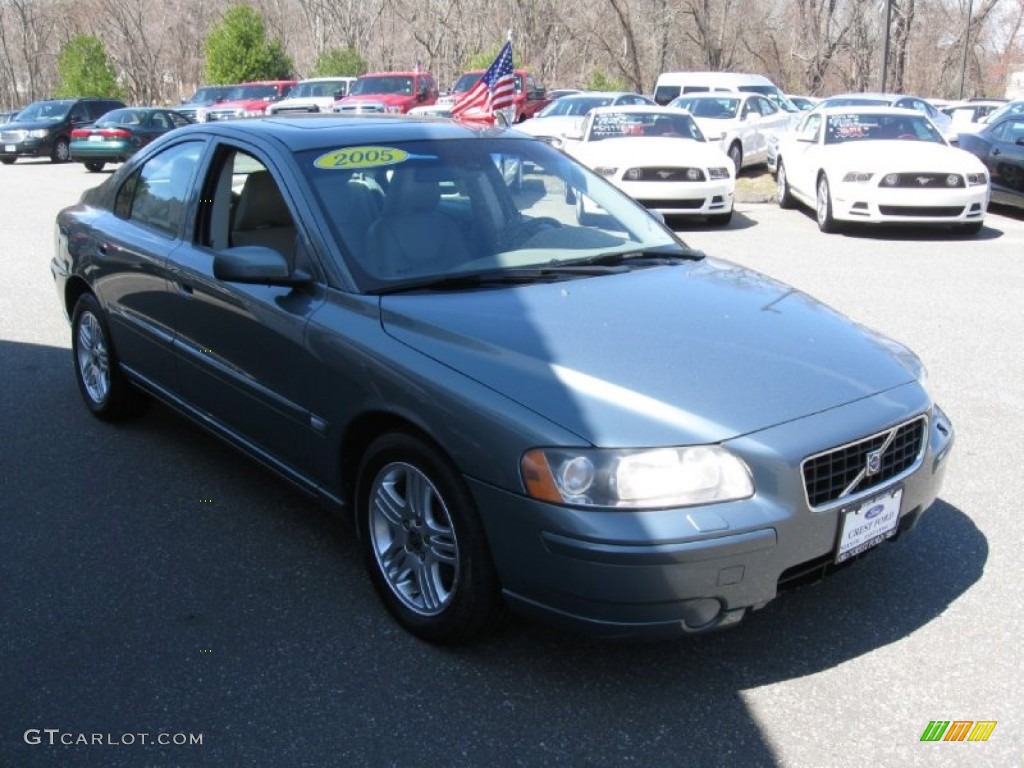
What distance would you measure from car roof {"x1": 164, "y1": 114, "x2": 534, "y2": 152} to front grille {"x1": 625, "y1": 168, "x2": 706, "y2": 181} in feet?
27.6

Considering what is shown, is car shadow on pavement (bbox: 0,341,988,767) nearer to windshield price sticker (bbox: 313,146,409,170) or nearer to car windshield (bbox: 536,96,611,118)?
windshield price sticker (bbox: 313,146,409,170)

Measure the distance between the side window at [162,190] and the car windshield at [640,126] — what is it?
381 inches

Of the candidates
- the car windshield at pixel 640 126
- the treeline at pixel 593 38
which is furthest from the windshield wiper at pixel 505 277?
the treeline at pixel 593 38

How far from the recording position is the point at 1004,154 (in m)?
13.7

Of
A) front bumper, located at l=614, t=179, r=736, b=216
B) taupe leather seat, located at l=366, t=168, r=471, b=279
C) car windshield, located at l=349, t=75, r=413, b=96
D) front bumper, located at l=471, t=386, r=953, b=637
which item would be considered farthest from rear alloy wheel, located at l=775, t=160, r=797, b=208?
car windshield, located at l=349, t=75, r=413, b=96

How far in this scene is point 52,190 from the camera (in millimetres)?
19609

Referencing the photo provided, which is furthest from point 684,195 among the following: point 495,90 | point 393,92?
point 393,92

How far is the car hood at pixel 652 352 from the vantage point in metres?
2.98

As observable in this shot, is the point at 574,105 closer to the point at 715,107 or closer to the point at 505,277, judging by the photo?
the point at 715,107

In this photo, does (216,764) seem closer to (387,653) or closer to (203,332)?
(387,653)

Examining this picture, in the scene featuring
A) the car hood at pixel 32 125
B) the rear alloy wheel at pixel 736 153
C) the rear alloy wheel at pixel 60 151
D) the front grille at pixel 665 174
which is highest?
the front grille at pixel 665 174

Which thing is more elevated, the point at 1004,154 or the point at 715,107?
the point at 715,107

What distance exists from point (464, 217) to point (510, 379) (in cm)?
119

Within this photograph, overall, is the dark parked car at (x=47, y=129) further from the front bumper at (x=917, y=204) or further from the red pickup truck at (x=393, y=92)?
the front bumper at (x=917, y=204)
